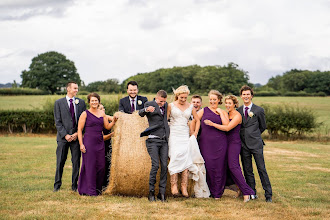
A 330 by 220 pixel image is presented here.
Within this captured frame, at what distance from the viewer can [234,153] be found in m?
7.39

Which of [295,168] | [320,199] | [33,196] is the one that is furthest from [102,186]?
[295,168]

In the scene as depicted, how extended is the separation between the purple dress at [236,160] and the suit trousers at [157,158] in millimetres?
1360

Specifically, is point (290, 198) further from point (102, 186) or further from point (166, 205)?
point (102, 186)

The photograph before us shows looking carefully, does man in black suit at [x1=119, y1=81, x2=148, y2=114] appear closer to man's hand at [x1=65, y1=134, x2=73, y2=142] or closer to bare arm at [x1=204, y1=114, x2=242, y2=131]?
man's hand at [x1=65, y1=134, x2=73, y2=142]

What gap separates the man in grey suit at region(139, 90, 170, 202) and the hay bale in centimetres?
18

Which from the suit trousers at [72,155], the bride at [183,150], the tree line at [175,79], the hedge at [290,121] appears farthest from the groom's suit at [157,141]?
the tree line at [175,79]

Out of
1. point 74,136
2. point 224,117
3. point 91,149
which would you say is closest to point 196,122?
point 224,117

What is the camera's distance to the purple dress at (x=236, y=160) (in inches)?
289

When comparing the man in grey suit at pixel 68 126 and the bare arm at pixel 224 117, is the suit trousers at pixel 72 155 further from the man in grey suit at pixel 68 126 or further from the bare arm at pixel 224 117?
the bare arm at pixel 224 117

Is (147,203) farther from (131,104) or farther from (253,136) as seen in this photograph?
(253,136)

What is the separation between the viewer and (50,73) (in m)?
64.7

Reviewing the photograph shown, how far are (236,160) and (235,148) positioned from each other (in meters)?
0.25

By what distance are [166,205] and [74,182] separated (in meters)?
2.38

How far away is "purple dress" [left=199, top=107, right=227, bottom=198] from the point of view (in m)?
7.42
